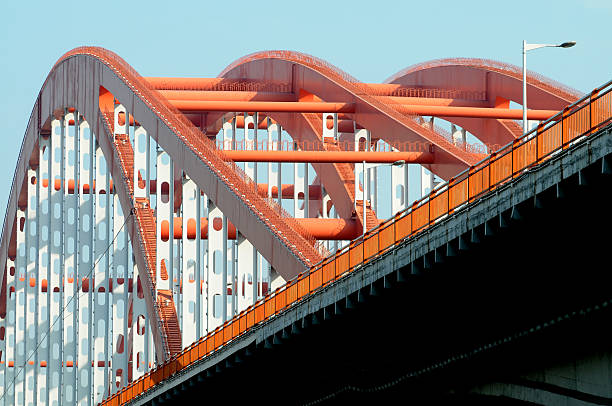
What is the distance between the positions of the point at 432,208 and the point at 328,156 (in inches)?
1199

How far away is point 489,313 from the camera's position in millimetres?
36281

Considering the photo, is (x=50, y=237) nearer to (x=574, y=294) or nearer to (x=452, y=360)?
(x=452, y=360)

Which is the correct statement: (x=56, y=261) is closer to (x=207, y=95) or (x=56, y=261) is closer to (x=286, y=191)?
(x=286, y=191)

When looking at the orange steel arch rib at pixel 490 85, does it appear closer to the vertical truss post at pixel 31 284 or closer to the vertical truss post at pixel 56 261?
the vertical truss post at pixel 56 261

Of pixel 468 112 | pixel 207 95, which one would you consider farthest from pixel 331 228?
pixel 207 95

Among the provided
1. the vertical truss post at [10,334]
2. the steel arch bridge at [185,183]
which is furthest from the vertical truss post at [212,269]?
the vertical truss post at [10,334]

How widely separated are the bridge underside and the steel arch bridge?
11164 mm

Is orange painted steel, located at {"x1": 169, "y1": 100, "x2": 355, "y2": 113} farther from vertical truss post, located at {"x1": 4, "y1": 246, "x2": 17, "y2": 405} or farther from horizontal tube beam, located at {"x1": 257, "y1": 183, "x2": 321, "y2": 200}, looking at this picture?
vertical truss post, located at {"x1": 4, "y1": 246, "x2": 17, "y2": 405}

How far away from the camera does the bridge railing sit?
32.1 m

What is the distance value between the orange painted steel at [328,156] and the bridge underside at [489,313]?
2048 cm

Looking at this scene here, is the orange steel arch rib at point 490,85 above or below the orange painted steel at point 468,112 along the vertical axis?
above

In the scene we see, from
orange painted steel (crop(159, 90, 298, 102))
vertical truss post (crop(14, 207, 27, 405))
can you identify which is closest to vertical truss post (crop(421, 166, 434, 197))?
orange painted steel (crop(159, 90, 298, 102))

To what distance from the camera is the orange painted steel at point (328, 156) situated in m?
67.6

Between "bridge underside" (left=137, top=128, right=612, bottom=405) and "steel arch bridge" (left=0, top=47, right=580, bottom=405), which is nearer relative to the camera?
"bridge underside" (left=137, top=128, right=612, bottom=405)
